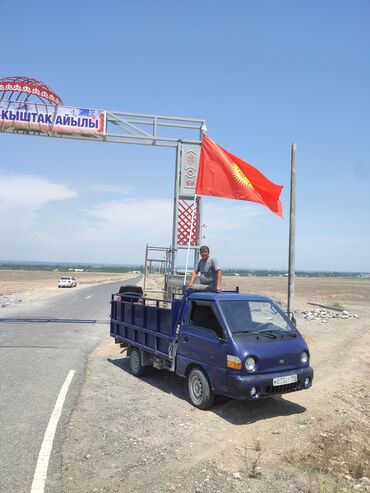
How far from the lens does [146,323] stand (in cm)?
899

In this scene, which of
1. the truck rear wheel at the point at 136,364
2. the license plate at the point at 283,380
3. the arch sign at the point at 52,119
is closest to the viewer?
the license plate at the point at 283,380

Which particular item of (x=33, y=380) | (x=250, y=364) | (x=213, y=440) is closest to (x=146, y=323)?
(x=33, y=380)

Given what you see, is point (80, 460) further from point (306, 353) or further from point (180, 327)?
point (306, 353)

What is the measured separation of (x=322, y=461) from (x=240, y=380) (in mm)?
1486

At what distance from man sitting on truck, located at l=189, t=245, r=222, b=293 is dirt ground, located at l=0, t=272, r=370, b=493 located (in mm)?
2031

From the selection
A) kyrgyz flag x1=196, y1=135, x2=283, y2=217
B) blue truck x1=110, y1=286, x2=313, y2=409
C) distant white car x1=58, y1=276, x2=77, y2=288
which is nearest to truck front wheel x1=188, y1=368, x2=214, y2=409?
blue truck x1=110, y1=286, x2=313, y2=409

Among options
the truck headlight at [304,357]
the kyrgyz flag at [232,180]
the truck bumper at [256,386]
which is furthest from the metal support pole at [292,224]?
the truck bumper at [256,386]

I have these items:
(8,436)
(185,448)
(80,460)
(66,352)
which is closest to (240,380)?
(185,448)

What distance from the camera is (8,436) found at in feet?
18.4

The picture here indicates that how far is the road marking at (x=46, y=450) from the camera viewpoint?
14.4ft

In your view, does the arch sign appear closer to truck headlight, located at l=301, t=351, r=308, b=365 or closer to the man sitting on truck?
the man sitting on truck

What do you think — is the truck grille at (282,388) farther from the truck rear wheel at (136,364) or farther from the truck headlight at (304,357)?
the truck rear wheel at (136,364)

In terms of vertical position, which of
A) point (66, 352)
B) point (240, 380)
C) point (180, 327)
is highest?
point (180, 327)

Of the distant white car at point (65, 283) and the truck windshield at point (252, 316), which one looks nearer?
the truck windshield at point (252, 316)
